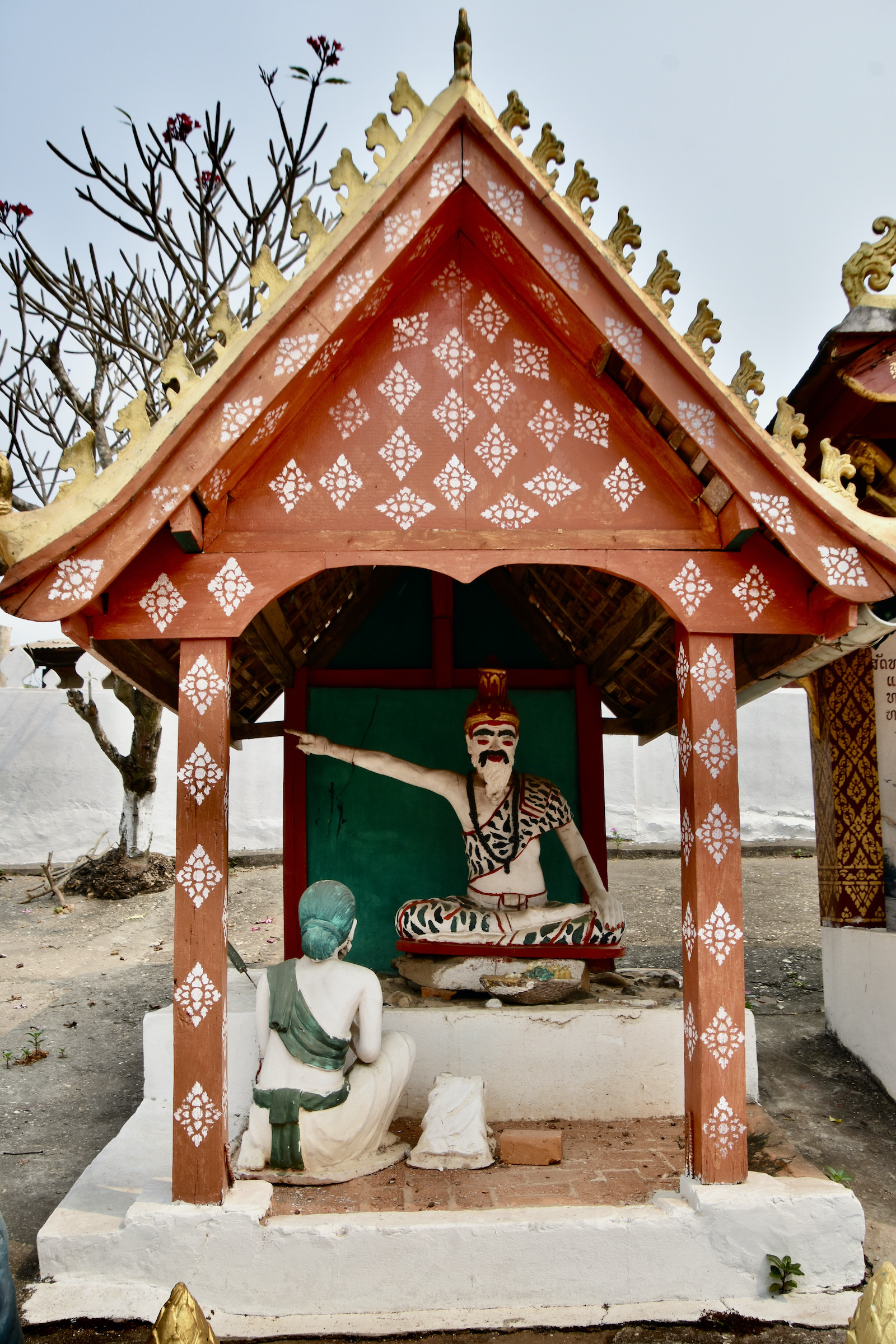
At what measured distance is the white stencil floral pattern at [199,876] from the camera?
4.26 m

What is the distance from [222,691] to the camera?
4.41 m

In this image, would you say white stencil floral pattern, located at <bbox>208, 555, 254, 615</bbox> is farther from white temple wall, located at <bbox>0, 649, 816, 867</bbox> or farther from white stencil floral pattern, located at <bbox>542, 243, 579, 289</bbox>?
white temple wall, located at <bbox>0, 649, 816, 867</bbox>

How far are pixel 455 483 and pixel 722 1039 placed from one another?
2722 mm

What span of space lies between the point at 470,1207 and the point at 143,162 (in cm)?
1091

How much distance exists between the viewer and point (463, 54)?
4133 millimetres

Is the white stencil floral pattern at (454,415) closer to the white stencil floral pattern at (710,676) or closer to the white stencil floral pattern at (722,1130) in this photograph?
the white stencil floral pattern at (710,676)

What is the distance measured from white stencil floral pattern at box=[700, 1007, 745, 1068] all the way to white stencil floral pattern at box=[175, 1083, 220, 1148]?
2107 mm

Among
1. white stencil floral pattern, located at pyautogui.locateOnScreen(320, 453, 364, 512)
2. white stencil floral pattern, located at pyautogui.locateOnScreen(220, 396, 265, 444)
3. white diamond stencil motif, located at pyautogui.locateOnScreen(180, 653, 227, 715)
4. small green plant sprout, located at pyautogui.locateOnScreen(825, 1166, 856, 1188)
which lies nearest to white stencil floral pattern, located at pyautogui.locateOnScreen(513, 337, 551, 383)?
white stencil floral pattern, located at pyautogui.locateOnScreen(320, 453, 364, 512)

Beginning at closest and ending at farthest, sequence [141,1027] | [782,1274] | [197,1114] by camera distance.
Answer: [782,1274] < [197,1114] < [141,1027]

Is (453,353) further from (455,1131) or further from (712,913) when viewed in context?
(455,1131)

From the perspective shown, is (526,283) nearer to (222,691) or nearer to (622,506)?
(622,506)

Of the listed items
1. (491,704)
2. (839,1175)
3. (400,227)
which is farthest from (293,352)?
(839,1175)

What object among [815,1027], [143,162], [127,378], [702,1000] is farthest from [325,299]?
[127,378]

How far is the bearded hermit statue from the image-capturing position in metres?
5.96
